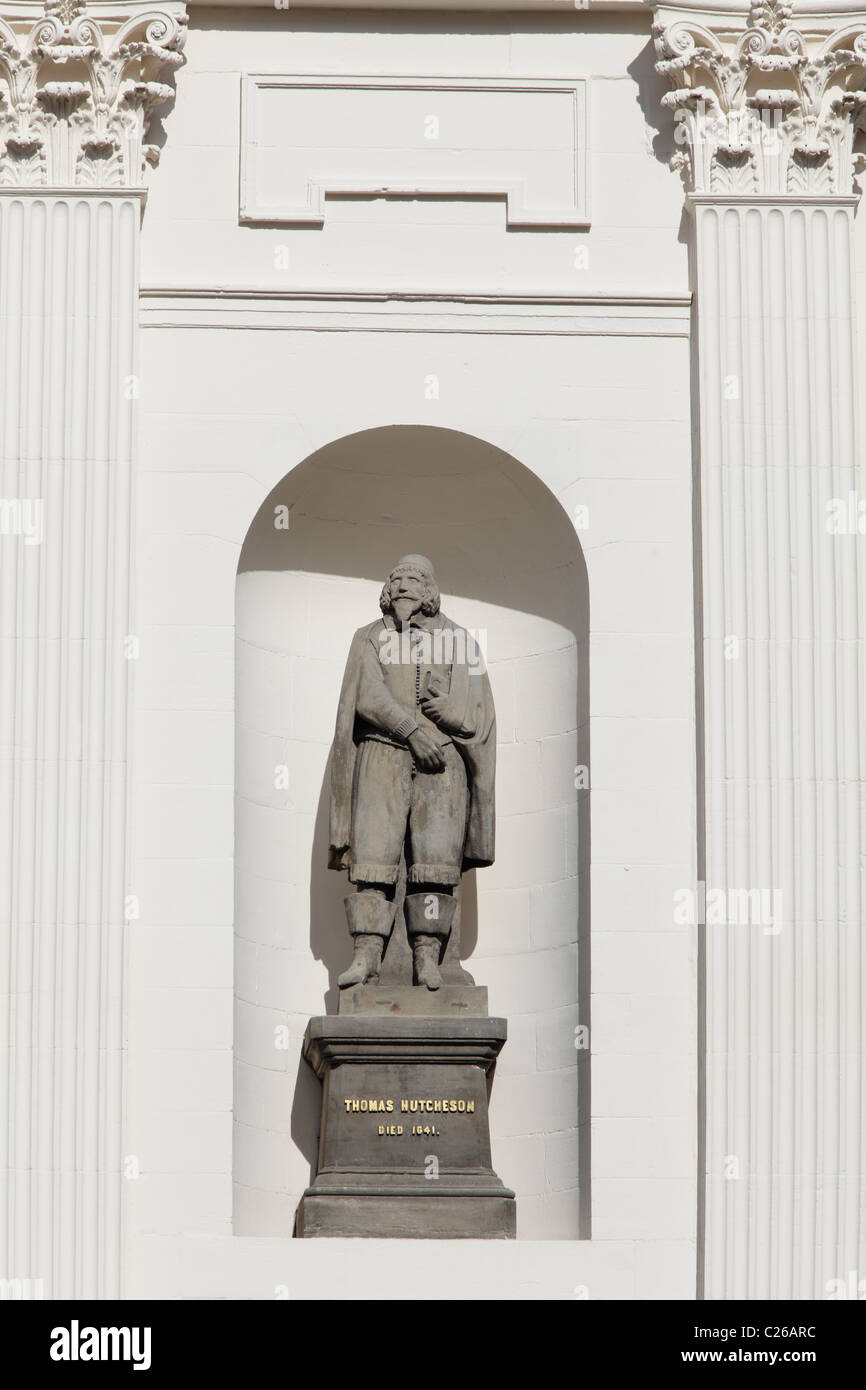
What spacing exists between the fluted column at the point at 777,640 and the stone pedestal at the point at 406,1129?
112 cm

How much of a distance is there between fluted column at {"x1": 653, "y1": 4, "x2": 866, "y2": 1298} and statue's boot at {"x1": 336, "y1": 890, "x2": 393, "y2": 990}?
1633mm

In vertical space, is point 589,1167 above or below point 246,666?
below

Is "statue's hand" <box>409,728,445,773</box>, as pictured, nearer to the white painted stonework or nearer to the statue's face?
the statue's face

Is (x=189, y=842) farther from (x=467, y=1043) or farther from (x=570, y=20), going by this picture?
(x=570, y=20)

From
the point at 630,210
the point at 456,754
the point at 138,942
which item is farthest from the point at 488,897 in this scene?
the point at 630,210

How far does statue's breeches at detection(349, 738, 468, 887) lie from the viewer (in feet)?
55.9

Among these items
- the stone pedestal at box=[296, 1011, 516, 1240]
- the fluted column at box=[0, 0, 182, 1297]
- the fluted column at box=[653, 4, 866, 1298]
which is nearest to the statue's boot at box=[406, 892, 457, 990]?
the stone pedestal at box=[296, 1011, 516, 1240]

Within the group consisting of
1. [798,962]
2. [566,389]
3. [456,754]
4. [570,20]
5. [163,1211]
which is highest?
[570,20]

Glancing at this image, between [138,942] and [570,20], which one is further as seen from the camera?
[570,20]

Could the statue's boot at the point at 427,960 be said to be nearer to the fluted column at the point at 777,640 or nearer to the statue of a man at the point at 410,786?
the statue of a man at the point at 410,786

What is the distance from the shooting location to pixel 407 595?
17.3 metres

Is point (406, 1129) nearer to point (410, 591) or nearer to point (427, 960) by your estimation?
point (427, 960)

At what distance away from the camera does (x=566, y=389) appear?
17500 mm

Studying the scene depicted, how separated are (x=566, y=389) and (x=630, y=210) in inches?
40.5
